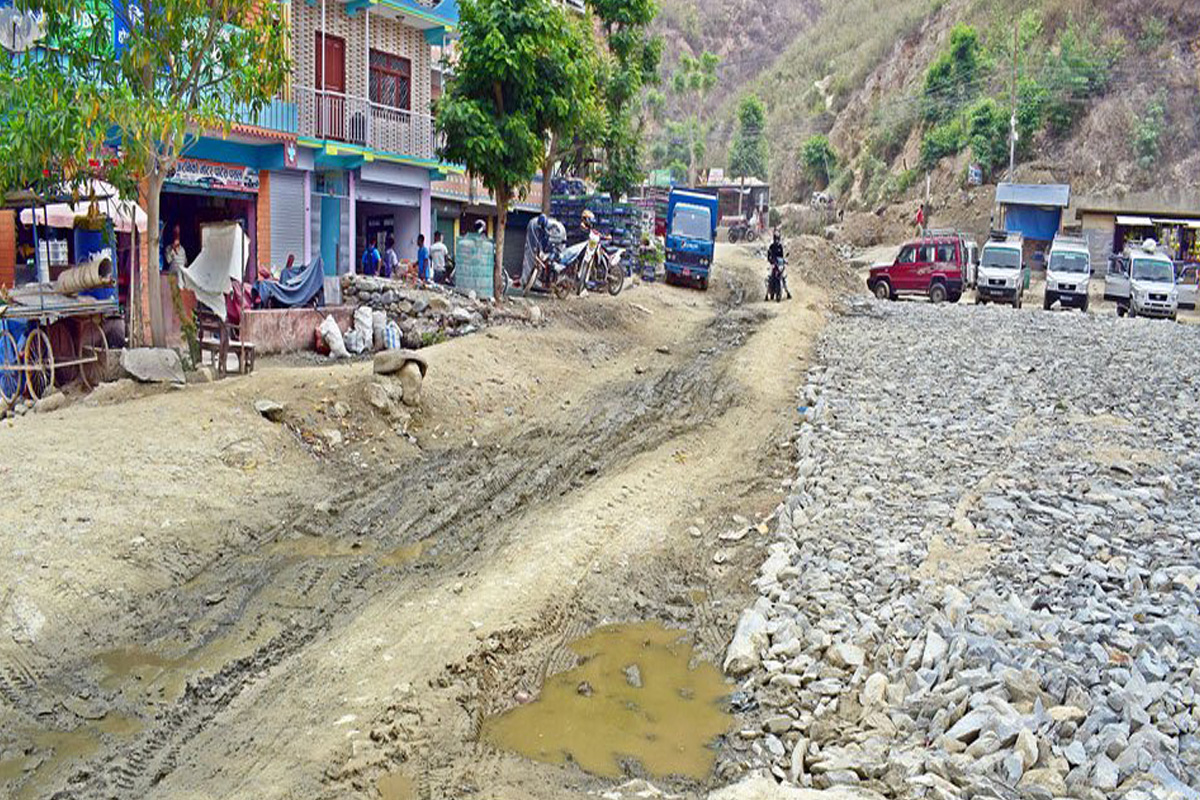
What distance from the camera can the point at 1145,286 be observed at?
1137 inches

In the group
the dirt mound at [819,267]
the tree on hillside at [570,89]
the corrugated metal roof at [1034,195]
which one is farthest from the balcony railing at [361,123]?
the corrugated metal roof at [1034,195]

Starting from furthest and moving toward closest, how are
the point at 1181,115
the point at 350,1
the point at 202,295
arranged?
the point at 1181,115 → the point at 350,1 → the point at 202,295

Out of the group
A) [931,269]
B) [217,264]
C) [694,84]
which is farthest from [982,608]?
[694,84]

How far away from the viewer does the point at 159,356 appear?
40.7ft

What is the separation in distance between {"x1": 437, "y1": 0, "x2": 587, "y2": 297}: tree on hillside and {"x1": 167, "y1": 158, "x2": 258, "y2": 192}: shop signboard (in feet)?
13.6

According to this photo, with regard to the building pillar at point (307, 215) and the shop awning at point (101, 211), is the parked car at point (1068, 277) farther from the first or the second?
the shop awning at point (101, 211)

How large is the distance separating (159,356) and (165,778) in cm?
832

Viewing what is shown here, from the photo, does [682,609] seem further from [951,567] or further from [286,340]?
[286,340]

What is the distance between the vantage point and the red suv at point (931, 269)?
31.4 meters

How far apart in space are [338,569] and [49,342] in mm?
6576

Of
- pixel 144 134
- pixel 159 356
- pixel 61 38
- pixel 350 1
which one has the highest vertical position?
pixel 350 1

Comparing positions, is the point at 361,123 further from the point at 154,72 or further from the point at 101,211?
the point at 154,72

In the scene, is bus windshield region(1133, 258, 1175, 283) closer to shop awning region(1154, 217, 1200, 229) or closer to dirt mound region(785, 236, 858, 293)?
dirt mound region(785, 236, 858, 293)

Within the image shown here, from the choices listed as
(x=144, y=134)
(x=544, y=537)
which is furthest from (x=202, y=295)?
(x=544, y=537)
